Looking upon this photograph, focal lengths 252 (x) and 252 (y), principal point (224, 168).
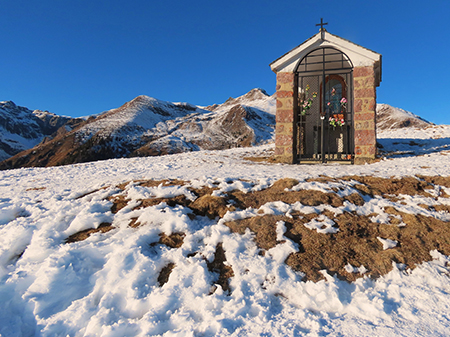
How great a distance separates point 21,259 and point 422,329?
441 cm

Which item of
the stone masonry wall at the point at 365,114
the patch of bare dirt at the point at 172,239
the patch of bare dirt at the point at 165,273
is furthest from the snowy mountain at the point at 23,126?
the patch of bare dirt at the point at 165,273

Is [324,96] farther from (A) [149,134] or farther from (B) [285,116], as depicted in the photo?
(A) [149,134]

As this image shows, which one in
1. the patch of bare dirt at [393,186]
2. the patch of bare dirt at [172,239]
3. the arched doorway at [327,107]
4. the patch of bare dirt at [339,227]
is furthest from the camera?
the arched doorway at [327,107]

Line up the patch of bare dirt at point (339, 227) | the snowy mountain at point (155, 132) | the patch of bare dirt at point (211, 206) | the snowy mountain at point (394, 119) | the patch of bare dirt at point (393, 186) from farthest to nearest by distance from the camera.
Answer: the snowy mountain at point (394, 119)
the snowy mountain at point (155, 132)
the patch of bare dirt at point (393, 186)
the patch of bare dirt at point (211, 206)
the patch of bare dirt at point (339, 227)

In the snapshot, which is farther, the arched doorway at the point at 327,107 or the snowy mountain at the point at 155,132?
the snowy mountain at the point at 155,132

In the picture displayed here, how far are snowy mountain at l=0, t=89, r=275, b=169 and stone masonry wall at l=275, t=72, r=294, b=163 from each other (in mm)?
37606

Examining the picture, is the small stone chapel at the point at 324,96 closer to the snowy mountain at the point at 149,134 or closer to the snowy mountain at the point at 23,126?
the snowy mountain at the point at 149,134

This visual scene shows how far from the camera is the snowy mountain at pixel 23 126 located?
83.8 meters

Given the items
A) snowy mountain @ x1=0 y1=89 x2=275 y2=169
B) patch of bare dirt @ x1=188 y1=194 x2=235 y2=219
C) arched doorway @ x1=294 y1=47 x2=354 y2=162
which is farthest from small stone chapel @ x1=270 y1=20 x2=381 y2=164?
snowy mountain @ x1=0 y1=89 x2=275 y2=169

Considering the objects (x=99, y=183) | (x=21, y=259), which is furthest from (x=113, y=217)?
(x=99, y=183)

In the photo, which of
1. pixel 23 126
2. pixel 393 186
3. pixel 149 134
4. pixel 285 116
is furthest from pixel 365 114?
pixel 23 126

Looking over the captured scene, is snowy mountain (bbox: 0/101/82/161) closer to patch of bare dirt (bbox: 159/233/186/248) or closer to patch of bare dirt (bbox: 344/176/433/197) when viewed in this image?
patch of bare dirt (bbox: 159/233/186/248)

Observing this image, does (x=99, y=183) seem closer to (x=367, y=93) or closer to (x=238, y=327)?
(x=238, y=327)

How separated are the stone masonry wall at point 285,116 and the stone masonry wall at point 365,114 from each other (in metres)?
2.15
